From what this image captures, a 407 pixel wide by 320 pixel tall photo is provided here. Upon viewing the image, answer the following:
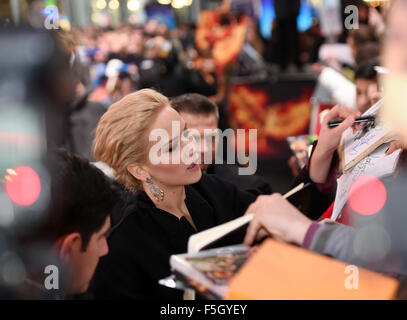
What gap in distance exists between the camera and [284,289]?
72 cm

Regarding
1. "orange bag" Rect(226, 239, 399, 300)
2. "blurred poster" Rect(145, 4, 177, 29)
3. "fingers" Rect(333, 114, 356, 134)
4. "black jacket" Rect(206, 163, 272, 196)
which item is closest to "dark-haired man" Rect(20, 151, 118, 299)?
"orange bag" Rect(226, 239, 399, 300)

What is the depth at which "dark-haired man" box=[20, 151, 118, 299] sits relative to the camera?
2.92ft

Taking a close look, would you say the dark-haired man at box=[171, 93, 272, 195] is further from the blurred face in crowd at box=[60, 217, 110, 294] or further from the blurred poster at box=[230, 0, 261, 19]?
the blurred poster at box=[230, 0, 261, 19]

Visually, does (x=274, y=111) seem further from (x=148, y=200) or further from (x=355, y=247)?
(x=355, y=247)

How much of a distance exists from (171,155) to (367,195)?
2.04ft

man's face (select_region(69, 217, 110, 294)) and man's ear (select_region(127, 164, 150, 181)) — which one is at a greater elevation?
man's ear (select_region(127, 164, 150, 181))

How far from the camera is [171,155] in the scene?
1.40m

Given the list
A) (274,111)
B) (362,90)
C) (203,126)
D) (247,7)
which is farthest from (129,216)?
(247,7)

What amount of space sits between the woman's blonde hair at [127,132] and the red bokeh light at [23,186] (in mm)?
417

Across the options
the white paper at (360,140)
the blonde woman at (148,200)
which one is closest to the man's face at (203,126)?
the blonde woman at (148,200)

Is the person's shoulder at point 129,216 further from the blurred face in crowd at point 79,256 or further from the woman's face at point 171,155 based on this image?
the blurred face in crowd at point 79,256

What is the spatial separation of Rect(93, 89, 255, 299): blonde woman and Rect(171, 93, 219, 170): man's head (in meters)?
0.60

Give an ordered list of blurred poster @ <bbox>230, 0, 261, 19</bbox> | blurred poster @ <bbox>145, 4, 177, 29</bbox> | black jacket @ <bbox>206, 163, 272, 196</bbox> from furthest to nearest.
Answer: blurred poster @ <bbox>145, 4, 177, 29</bbox>, blurred poster @ <bbox>230, 0, 261, 19</bbox>, black jacket @ <bbox>206, 163, 272, 196</bbox>
